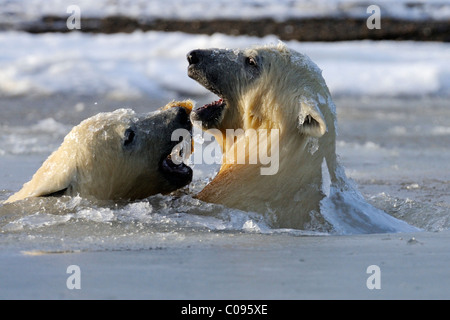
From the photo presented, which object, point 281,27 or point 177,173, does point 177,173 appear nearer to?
point 177,173

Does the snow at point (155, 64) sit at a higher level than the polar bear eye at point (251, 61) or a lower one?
higher

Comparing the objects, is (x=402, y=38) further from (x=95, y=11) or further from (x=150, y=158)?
(x=150, y=158)

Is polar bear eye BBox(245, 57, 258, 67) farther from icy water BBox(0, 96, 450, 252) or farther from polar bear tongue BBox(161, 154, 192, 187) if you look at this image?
icy water BBox(0, 96, 450, 252)

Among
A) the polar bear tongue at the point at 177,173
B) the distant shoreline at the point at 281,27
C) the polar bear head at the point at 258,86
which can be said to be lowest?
the polar bear tongue at the point at 177,173

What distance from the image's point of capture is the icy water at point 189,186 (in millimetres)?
5207

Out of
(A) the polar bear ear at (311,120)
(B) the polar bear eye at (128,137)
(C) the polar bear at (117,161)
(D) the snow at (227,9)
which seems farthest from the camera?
(D) the snow at (227,9)

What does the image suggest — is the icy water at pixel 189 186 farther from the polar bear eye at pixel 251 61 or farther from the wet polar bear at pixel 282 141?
the polar bear eye at pixel 251 61

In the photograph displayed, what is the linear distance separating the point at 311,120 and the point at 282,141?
307 millimetres

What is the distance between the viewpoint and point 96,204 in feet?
18.6

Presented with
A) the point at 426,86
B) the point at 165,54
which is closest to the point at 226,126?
the point at 426,86

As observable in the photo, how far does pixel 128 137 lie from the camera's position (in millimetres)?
5773

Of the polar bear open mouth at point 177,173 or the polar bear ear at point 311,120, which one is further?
the polar bear open mouth at point 177,173

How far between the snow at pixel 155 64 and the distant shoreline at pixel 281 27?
20.9 inches

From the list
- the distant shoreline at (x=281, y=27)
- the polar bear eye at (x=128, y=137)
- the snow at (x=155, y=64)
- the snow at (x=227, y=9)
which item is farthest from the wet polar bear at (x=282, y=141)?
the snow at (x=227, y=9)
